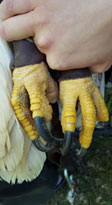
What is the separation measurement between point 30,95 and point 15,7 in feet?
0.81

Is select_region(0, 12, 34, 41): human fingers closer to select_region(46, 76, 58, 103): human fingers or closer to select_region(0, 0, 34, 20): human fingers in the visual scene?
select_region(0, 0, 34, 20): human fingers

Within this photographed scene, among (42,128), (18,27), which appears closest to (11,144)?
(42,128)

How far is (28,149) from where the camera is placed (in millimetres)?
646

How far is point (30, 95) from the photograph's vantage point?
607mm

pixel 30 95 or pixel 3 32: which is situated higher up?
pixel 3 32

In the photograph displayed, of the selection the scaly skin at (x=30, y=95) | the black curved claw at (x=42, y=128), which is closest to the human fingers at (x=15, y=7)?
the scaly skin at (x=30, y=95)

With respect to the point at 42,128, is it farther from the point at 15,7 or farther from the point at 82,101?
the point at 15,7

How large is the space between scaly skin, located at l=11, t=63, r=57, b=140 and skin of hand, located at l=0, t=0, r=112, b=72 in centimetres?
6

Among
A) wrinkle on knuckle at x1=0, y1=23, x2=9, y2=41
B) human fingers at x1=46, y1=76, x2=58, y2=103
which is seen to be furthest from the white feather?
human fingers at x1=46, y1=76, x2=58, y2=103

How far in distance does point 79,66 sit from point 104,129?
2.23 ft

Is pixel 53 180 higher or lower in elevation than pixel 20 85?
lower

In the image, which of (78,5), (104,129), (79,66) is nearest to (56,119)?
(104,129)

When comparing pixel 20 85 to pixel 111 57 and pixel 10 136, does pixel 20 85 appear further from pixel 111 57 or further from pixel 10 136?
pixel 111 57

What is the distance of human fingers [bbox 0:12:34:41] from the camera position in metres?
0.62
